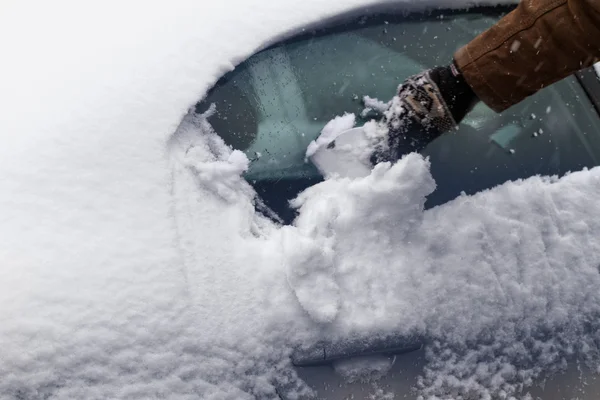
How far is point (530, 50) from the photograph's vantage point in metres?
1.52

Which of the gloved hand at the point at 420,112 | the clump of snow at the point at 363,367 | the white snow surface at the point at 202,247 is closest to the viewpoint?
the white snow surface at the point at 202,247

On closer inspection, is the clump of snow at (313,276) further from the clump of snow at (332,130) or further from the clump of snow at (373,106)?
the clump of snow at (373,106)

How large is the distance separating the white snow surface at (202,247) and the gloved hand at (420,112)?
20 centimetres

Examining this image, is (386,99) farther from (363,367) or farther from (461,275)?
(363,367)

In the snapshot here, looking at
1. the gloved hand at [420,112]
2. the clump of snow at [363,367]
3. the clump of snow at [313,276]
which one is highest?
the gloved hand at [420,112]

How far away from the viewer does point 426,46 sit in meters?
1.73

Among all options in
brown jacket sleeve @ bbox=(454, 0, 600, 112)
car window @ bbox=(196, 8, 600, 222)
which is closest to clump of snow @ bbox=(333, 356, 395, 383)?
car window @ bbox=(196, 8, 600, 222)

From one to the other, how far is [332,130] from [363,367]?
0.61m

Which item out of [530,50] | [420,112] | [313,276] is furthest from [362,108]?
[313,276]

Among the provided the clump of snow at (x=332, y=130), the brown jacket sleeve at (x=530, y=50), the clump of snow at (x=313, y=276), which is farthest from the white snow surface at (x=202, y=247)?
the brown jacket sleeve at (x=530, y=50)

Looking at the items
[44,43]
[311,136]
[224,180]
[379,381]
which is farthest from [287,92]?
[379,381]

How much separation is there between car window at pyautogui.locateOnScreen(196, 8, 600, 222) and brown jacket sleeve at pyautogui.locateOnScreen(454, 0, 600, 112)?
13 cm

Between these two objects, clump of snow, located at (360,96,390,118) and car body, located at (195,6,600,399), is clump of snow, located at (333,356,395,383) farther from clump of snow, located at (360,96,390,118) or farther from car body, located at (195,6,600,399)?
clump of snow, located at (360,96,390,118)

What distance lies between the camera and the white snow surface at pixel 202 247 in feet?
3.58
